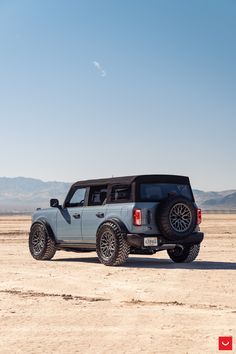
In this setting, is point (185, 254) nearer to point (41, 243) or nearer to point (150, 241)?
point (150, 241)

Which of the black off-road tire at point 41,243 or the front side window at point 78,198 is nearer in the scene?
the front side window at point 78,198

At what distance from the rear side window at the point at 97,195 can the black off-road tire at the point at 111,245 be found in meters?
0.97

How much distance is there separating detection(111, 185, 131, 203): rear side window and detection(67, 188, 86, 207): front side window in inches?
45.1

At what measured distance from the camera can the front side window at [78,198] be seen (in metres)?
15.3

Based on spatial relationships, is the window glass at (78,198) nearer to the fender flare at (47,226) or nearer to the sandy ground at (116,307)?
the fender flare at (47,226)

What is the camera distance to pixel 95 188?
15008 mm

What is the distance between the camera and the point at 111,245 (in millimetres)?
13688

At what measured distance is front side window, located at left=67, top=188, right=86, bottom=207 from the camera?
15.3 m

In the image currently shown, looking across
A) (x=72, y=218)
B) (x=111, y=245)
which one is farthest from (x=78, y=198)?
(x=111, y=245)

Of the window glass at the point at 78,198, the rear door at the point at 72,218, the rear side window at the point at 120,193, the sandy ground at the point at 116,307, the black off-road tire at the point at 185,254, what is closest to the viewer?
the sandy ground at the point at 116,307

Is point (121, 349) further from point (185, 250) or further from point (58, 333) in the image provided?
point (185, 250)

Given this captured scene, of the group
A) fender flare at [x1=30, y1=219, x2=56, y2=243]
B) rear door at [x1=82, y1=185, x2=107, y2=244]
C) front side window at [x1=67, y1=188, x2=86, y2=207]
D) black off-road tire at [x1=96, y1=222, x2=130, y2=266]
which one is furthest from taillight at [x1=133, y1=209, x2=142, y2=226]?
fender flare at [x1=30, y1=219, x2=56, y2=243]

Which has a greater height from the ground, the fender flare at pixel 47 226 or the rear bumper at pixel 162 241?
the fender flare at pixel 47 226

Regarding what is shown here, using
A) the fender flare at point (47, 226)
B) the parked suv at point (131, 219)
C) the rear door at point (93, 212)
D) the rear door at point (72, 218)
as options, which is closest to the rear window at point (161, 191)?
the parked suv at point (131, 219)
